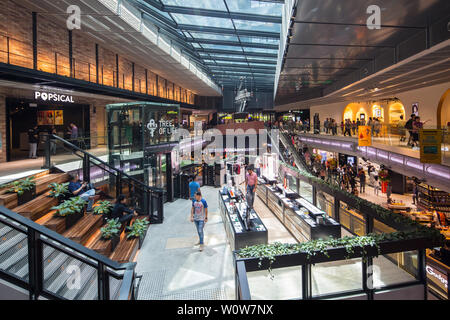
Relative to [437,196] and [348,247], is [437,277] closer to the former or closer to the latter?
[348,247]

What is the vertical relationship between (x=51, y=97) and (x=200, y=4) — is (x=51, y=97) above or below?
below

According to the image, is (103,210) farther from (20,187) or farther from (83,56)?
(83,56)

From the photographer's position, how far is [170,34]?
47.9 feet

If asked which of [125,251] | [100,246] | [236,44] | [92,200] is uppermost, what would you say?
[236,44]

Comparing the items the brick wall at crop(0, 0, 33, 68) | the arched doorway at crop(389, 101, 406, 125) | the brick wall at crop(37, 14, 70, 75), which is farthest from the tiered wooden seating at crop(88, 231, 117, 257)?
the arched doorway at crop(389, 101, 406, 125)

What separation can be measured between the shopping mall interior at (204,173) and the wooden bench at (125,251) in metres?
0.03

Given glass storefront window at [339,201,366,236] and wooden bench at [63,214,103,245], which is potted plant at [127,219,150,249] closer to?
wooden bench at [63,214,103,245]

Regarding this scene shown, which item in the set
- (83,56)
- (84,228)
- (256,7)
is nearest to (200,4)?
(256,7)

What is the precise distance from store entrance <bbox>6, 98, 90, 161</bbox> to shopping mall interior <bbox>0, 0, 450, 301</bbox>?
0.25 feet

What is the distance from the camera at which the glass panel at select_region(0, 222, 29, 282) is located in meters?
2.96

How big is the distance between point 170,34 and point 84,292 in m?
14.1

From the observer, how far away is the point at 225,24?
41.4 ft

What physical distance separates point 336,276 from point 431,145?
6045 millimetres
